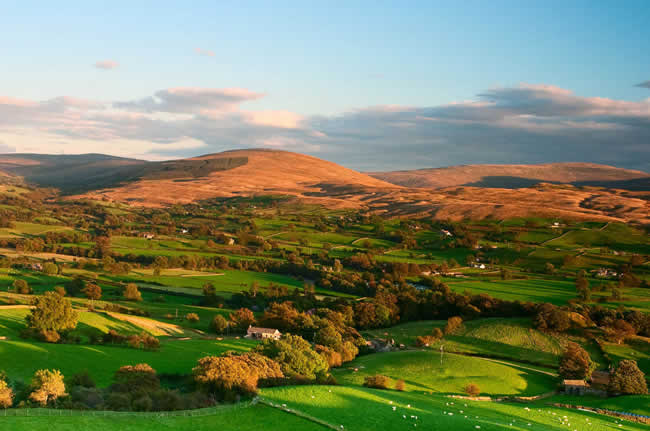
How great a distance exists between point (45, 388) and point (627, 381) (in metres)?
48.0

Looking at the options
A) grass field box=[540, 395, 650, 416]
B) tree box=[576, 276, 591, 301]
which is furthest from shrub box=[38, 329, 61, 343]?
tree box=[576, 276, 591, 301]

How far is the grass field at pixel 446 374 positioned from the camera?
165 ft

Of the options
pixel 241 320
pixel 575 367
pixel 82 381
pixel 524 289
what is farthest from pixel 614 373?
pixel 241 320

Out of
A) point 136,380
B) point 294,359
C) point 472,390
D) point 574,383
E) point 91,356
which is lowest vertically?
point 574,383

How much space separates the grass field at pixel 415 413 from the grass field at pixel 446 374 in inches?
338

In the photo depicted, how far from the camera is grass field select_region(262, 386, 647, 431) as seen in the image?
29547 millimetres

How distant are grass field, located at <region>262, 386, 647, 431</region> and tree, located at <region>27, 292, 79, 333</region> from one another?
1268 inches

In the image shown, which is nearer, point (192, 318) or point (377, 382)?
point (377, 382)

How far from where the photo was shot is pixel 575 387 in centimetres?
5203

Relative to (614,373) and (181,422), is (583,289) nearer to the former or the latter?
(614,373)

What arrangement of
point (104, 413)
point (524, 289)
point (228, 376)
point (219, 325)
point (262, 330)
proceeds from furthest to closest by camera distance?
1. point (524, 289)
2. point (219, 325)
3. point (262, 330)
4. point (228, 376)
5. point (104, 413)

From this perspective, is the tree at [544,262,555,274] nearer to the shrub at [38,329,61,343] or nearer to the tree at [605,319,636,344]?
the tree at [605,319,636,344]

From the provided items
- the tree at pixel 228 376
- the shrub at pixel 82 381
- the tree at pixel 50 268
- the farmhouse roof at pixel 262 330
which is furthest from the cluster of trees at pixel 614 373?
the tree at pixel 50 268

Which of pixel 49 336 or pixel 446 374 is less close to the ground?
pixel 49 336
